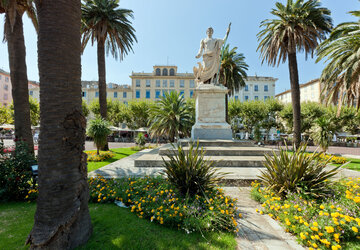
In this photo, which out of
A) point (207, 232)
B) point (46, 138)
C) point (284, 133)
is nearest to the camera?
point (46, 138)

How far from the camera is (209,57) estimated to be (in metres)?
10.8

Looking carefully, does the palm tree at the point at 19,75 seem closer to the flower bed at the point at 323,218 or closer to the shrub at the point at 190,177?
the shrub at the point at 190,177

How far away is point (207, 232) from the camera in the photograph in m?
2.76

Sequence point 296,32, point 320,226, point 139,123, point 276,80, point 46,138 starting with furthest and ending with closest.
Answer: point 276,80
point 139,123
point 296,32
point 320,226
point 46,138

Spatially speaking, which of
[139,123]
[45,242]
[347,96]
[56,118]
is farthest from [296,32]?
[139,123]

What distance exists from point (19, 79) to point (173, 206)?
960cm

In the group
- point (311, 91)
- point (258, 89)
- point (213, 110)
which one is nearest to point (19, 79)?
point (213, 110)

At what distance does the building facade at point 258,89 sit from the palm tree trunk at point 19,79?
57.4m

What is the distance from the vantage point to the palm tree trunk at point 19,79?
7746 millimetres

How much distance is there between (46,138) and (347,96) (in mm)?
16099

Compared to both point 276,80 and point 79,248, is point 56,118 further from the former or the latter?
point 276,80

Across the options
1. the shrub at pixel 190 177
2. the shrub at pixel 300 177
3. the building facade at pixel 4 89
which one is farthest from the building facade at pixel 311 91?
the building facade at pixel 4 89

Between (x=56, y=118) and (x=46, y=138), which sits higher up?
(x=56, y=118)

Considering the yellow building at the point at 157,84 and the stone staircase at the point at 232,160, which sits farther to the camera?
the yellow building at the point at 157,84
